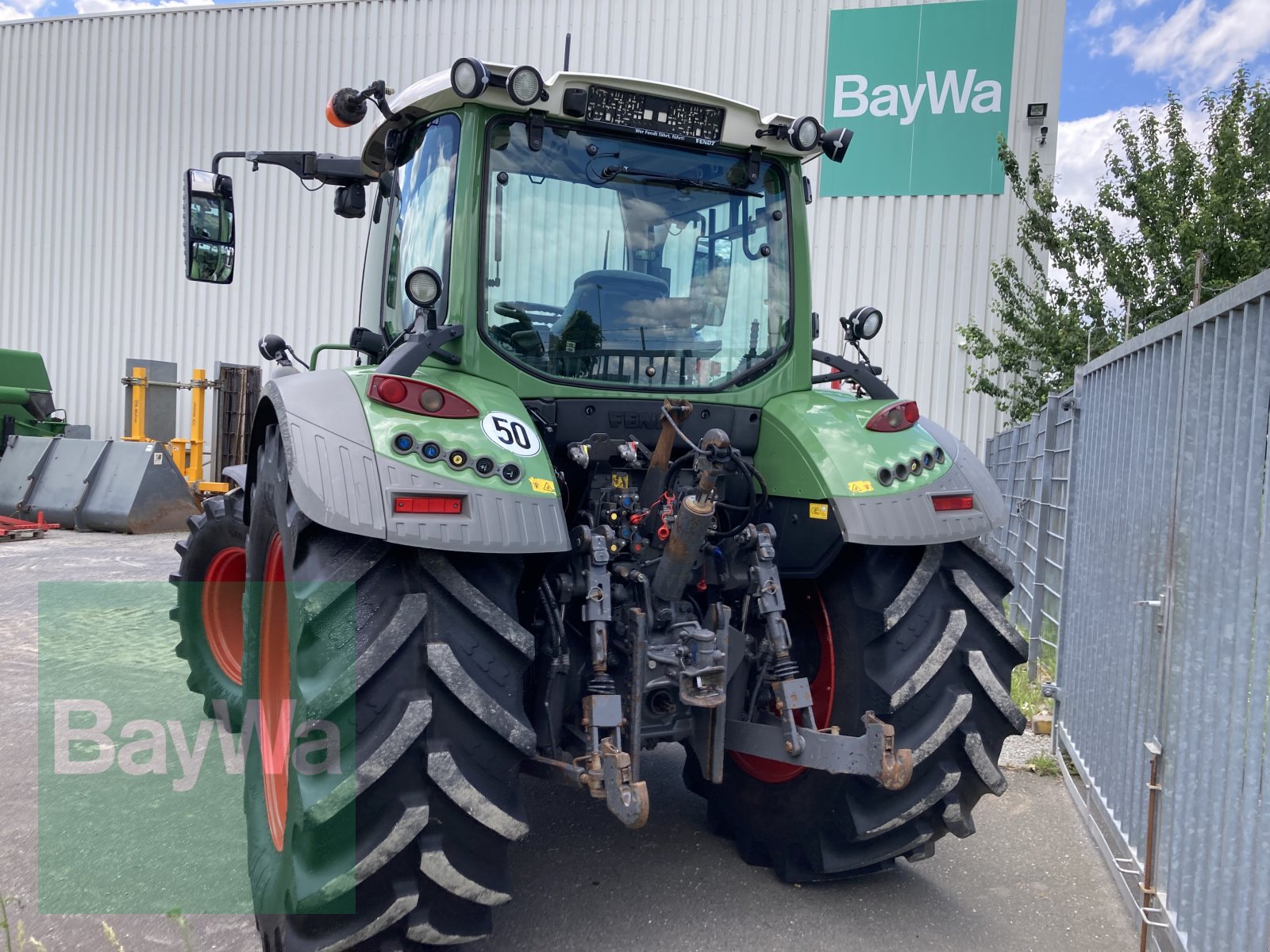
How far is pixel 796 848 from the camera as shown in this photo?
11.0ft

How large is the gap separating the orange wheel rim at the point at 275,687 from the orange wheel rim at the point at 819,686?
4.73ft

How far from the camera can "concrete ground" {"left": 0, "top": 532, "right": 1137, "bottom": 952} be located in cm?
296

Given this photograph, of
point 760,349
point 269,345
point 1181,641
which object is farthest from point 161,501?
point 1181,641

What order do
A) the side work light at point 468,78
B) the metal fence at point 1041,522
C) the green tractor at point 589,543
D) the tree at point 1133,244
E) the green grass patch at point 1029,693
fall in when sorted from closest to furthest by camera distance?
the green tractor at point 589,543
the side work light at point 468,78
the green grass patch at point 1029,693
the metal fence at point 1041,522
the tree at point 1133,244

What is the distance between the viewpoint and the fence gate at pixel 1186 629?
2.38 m

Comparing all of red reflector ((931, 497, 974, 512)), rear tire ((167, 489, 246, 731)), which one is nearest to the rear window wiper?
red reflector ((931, 497, 974, 512))

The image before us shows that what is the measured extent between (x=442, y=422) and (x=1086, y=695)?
3078mm

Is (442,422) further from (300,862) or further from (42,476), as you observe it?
(42,476)

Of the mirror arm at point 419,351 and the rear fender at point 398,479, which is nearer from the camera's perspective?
the rear fender at point 398,479

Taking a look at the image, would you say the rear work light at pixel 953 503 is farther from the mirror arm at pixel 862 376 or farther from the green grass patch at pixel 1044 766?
the green grass patch at pixel 1044 766

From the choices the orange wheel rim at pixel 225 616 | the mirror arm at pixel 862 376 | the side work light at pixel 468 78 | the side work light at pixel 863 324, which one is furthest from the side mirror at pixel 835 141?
the orange wheel rim at pixel 225 616

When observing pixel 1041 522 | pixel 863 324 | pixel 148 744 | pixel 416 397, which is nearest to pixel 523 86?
pixel 416 397

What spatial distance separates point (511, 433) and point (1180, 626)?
2.01 m

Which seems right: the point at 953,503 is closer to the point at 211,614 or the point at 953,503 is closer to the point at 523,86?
the point at 523,86
